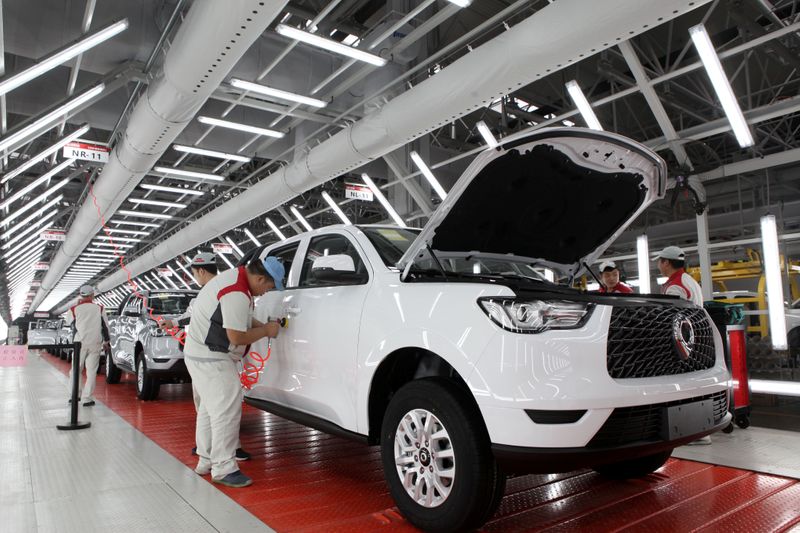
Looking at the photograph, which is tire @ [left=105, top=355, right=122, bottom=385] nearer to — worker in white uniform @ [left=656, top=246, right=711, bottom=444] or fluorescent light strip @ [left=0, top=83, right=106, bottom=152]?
fluorescent light strip @ [left=0, top=83, right=106, bottom=152]

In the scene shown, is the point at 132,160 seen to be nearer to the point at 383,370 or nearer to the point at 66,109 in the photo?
the point at 66,109

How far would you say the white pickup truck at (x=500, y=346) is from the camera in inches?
90.2

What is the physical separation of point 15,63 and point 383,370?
8760 mm

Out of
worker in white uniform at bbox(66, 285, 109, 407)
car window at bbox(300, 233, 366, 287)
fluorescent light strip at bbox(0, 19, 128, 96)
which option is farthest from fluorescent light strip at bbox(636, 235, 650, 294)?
fluorescent light strip at bbox(0, 19, 128, 96)

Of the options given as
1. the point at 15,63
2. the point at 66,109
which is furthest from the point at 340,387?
the point at 15,63

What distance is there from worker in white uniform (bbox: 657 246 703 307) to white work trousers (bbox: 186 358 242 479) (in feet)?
11.6

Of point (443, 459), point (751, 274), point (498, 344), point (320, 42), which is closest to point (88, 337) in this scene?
point (320, 42)

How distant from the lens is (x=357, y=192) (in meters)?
12.6

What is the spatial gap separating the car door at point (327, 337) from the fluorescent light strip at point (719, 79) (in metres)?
5.16

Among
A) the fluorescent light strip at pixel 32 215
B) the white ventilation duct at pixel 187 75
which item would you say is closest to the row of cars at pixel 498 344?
the white ventilation duct at pixel 187 75

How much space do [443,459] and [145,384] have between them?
5866mm

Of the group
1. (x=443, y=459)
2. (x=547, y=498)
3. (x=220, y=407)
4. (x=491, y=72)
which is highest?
(x=491, y=72)

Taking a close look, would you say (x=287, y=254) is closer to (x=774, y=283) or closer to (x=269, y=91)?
(x=269, y=91)

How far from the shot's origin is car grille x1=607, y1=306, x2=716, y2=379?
241 centimetres
